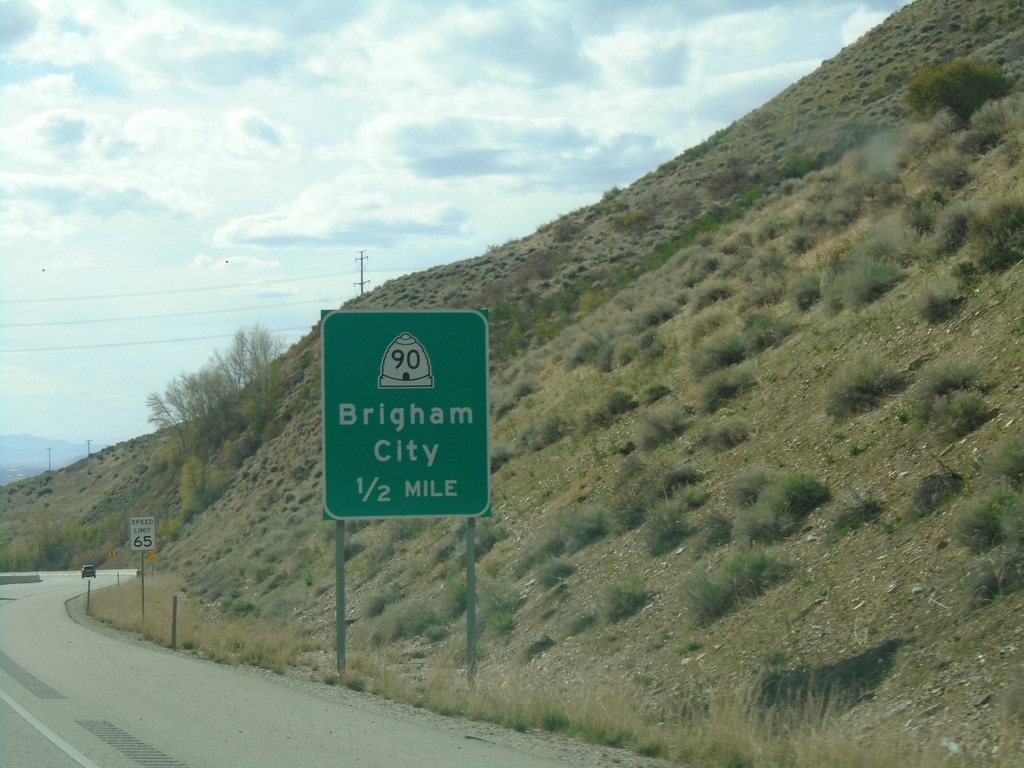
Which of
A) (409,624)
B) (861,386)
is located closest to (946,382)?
(861,386)

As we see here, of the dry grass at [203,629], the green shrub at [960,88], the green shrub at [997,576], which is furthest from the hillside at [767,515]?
the green shrub at [960,88]

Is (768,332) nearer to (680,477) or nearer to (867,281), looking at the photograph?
(867,281)

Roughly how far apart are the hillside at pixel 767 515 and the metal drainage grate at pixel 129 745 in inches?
→ 124

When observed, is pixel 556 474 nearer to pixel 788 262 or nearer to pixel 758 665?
pixel 788 262

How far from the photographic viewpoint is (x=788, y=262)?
2508 cm

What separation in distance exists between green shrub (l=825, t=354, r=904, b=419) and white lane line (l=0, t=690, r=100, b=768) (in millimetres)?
11291

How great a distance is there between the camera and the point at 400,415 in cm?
1367

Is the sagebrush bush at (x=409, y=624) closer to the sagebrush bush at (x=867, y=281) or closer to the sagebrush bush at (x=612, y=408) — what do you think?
the sagebrush bush at (x=612, y=408)

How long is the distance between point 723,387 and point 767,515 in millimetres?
6062

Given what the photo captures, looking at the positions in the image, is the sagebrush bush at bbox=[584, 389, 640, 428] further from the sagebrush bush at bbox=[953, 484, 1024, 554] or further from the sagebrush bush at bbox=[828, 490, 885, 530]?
the sagebrush bush at bbox=[953, 484, 1024, 554]

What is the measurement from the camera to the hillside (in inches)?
378

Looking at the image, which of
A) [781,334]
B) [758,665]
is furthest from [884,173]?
[758,665]

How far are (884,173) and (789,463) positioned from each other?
46.3 feet

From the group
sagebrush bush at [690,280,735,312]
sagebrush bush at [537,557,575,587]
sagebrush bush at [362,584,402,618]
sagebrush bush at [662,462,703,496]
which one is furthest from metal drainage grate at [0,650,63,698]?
sagebrush bush at [690,280,735,312]
